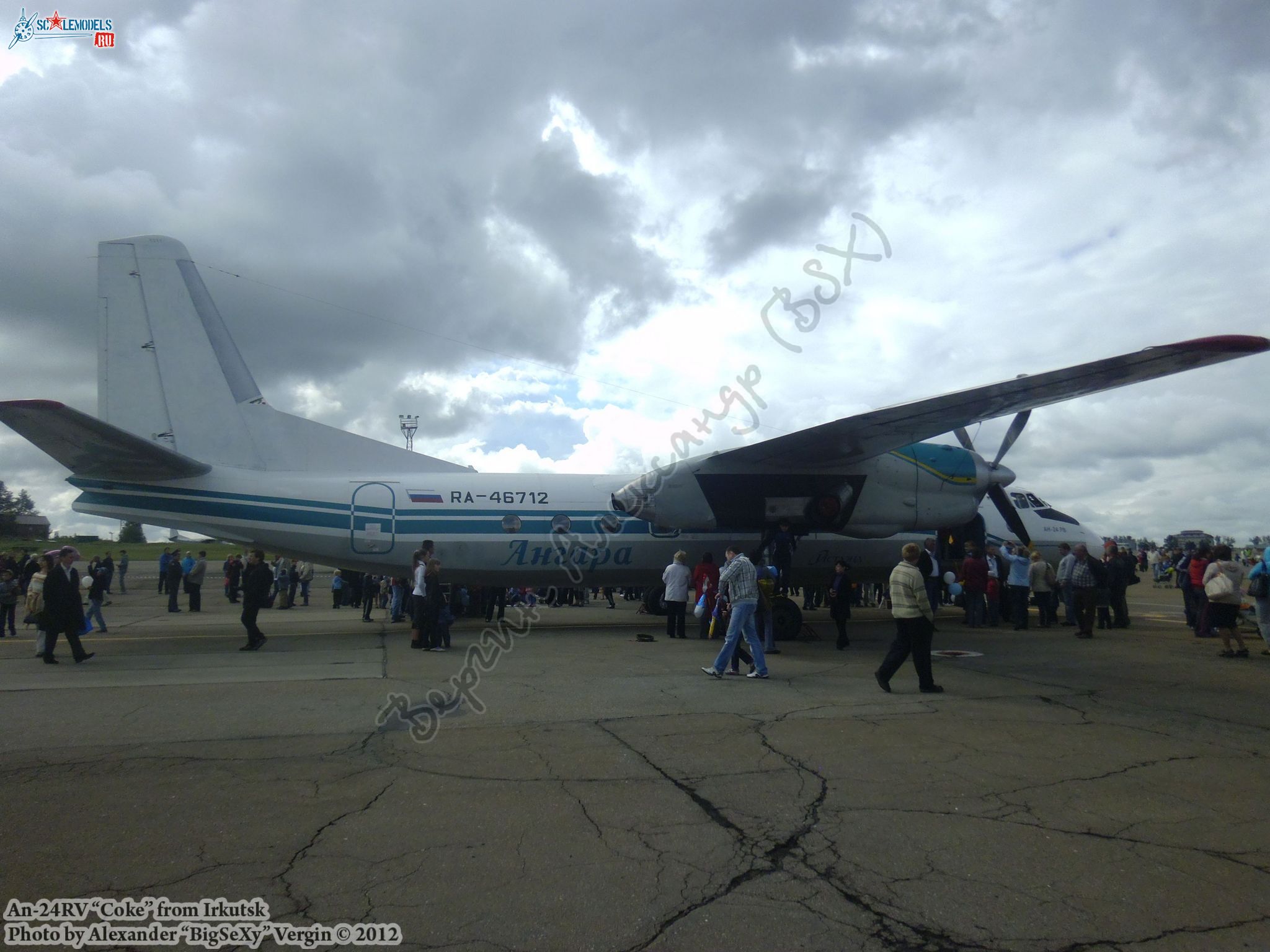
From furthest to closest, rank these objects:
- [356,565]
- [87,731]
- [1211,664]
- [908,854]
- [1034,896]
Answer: [356,565]
[1211,664]
[87,731]
[908,854]
[1034,896]

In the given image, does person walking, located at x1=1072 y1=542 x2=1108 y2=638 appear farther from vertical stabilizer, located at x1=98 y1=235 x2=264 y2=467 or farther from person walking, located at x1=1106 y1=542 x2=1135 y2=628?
vertical stabilizer, located at x1=98 y1=235 x2=264 y2=467

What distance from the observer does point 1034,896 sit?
3.62m

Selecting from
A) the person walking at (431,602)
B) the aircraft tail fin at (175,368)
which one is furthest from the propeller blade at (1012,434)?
the aircraft tail fin at (175,368)

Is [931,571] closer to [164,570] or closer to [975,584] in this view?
[975,584]

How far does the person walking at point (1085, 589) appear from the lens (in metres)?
13.7

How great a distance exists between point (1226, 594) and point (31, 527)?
111 metres

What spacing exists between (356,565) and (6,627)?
9.10 metres

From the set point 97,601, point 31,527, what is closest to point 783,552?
point 97,601

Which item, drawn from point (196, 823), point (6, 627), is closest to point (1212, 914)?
point (196, 823)

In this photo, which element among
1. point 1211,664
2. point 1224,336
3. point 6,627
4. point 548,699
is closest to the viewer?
point 548,699

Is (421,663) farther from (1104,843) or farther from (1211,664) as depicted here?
(1211,664)

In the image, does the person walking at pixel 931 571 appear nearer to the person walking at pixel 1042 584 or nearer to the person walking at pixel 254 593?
the person walking at pixel 1042 584

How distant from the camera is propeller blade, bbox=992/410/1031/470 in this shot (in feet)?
47.4

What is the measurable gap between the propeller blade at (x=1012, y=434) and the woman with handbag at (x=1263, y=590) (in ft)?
14.4
